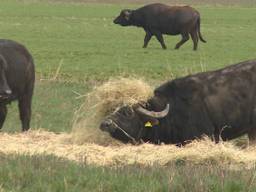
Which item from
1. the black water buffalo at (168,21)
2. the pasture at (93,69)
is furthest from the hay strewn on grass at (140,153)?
the black water buffalo at (168,21)

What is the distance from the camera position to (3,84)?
1330 cm

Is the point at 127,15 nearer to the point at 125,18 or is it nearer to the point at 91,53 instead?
the point at 125,18

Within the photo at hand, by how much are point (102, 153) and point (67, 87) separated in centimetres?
1163

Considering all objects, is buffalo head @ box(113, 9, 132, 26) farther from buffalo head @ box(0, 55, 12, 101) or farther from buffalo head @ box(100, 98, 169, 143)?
buffalo head @ box(100, 98, 169, 143)

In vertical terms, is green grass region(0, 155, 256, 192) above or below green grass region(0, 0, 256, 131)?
above

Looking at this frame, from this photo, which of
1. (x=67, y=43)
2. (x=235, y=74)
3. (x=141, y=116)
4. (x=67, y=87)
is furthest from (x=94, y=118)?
(x=67, y=43)

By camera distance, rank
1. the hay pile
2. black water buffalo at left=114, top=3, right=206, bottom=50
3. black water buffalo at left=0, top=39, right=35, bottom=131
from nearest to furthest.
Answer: the hay pile → black water buffalo at left=0, top=39, right=35, bottom=131 → black water buffalo at left=114, top=3, right=206, bottom=50

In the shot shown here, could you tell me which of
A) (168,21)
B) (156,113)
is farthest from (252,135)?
(168,21)

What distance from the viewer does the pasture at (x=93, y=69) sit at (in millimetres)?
7594

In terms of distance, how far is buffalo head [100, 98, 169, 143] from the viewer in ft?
38.8

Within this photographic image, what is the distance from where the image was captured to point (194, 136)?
38.5 ft

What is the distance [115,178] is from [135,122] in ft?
14.3

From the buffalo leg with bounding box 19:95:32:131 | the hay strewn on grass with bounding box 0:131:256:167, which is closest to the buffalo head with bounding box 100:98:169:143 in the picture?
the hay strewn on grass with bounding box 0:131:256:167

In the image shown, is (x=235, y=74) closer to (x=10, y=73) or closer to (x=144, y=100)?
(x=144, y=100)
